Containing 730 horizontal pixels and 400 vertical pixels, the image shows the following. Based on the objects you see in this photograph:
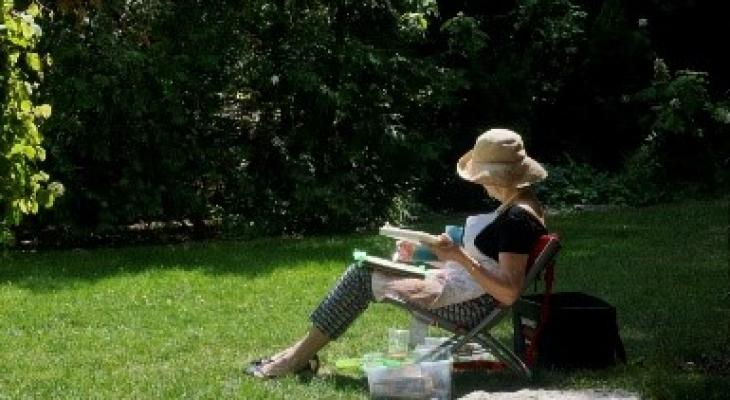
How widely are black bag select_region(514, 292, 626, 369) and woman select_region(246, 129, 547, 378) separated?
36 centimetres

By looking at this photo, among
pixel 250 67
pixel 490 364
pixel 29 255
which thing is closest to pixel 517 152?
pixel 490 364

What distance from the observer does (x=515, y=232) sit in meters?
5.73

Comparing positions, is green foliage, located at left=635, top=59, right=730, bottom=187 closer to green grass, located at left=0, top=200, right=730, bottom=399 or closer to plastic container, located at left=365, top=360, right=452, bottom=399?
green grass, located at left=0, top=200, right=730, bottom=399

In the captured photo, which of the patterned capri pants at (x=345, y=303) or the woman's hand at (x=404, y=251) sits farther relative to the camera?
the woman's hand at (x=404, y=251)

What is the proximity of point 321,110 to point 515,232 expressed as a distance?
7.88 m

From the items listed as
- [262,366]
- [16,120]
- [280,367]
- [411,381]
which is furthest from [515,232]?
[16,120]

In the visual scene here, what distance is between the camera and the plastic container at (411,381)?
5.55 meters

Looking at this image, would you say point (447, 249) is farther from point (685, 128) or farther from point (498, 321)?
point (685, 128)

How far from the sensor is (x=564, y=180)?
1591 cm

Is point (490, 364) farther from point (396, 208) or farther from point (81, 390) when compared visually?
point (396, 208)

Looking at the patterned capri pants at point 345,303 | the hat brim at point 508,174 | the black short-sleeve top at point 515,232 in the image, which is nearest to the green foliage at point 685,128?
the hat brim at point 508,174

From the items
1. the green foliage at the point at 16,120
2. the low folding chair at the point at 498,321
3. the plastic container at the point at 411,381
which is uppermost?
the green foliage at the point at 16,120

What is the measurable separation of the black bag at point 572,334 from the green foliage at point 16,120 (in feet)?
9.90

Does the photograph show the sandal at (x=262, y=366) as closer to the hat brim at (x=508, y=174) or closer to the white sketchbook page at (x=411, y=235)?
the white sketchbook page at (x=411, y=235)
